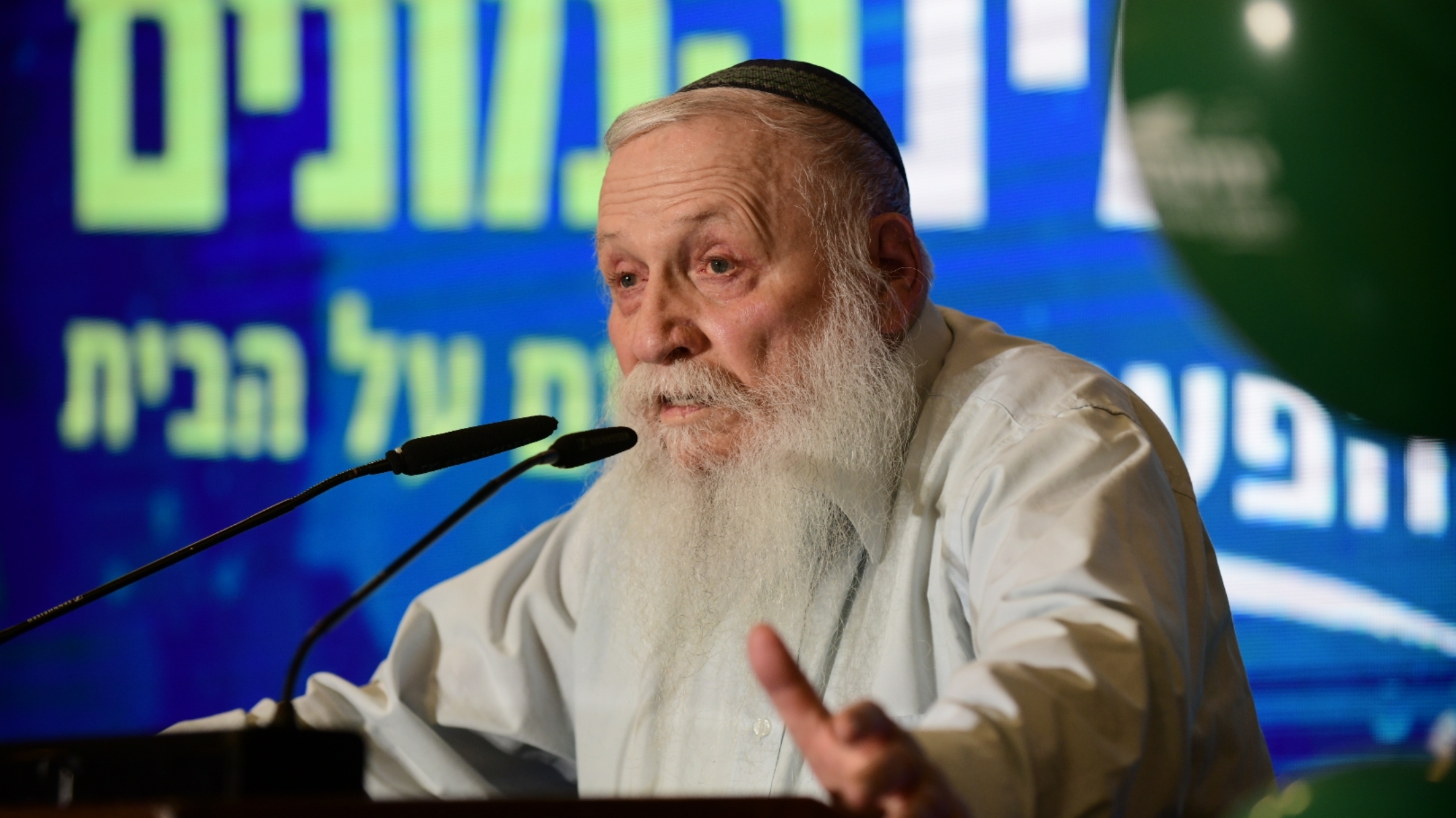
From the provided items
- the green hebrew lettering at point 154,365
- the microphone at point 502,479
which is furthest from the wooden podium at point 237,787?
the green hebrew lettering at point 154,365

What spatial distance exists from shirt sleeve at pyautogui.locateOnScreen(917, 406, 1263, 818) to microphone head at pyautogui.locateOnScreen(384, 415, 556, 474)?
57 cm

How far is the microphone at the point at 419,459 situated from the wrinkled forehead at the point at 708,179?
0.53m

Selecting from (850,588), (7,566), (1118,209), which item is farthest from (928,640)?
(7,566)

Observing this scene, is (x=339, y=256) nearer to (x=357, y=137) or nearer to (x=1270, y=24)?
(x=357, y=137)

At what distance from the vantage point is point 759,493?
185 centimetres

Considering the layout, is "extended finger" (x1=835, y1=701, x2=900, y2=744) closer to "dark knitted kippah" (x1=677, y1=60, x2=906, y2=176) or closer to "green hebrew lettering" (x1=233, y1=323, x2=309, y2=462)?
"dark knitted kippah" (x1=677, y1=60, x2=906, y2=176)

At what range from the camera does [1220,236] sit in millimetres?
1179

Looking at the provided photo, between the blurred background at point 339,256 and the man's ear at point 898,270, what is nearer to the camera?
the man's ear at point 898,270

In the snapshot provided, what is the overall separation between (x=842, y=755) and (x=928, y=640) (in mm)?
861

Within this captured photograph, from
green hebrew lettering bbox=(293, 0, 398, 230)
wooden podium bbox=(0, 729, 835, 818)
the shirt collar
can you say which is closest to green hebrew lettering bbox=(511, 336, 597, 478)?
green hebrew lettering bbox=(293, 0, 398, 230)

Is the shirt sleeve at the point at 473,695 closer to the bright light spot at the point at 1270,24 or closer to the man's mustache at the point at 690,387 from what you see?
the man's mustache at the point at 690,387

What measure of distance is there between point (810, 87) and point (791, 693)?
4.41 feet

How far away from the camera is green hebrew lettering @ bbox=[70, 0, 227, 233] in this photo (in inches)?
130

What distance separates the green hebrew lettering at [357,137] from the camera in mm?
3199
